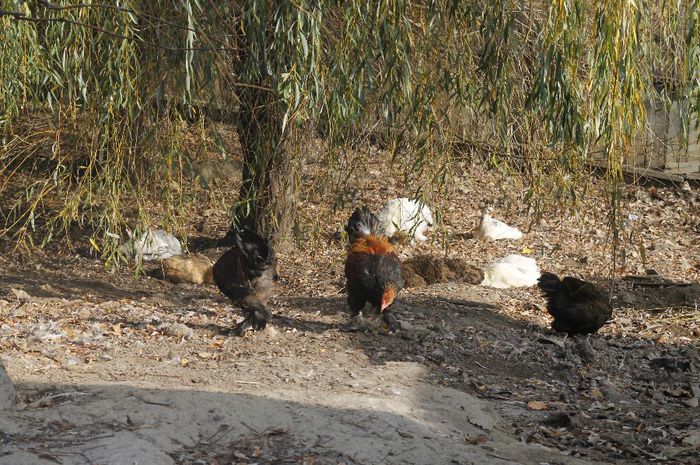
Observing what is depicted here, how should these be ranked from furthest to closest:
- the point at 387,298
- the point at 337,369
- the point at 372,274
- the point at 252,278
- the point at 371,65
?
the point at 372,274 → the point at 387,298 → the point at 252,278 → the point at 337,369 → the point at 371,65

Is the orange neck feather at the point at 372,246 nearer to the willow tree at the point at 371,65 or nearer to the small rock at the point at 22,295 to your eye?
the willow tree at the point at 371,65

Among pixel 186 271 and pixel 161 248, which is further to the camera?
pixel 161 248

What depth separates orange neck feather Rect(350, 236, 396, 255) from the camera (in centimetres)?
712

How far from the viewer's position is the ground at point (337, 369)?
163 inches

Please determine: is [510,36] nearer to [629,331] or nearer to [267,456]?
[267,456]

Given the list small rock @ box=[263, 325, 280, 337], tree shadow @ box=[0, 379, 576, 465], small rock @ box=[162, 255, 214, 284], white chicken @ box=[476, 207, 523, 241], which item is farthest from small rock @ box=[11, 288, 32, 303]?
white chicken @ box=[476, 207, 523, 241]

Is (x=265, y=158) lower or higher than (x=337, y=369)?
higher

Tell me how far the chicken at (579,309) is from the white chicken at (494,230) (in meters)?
2.77

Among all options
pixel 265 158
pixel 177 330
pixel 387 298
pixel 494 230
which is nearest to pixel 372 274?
pixel 387 298

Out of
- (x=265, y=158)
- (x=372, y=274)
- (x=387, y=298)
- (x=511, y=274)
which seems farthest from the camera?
(x=511, y=274)

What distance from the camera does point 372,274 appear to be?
22.5 ft

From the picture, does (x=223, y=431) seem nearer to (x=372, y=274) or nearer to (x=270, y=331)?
(x=270, y=331)

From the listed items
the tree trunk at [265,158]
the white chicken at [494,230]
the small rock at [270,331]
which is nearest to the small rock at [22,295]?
the tree trunk at [265,158]

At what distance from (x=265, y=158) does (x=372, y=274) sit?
1350 mm
